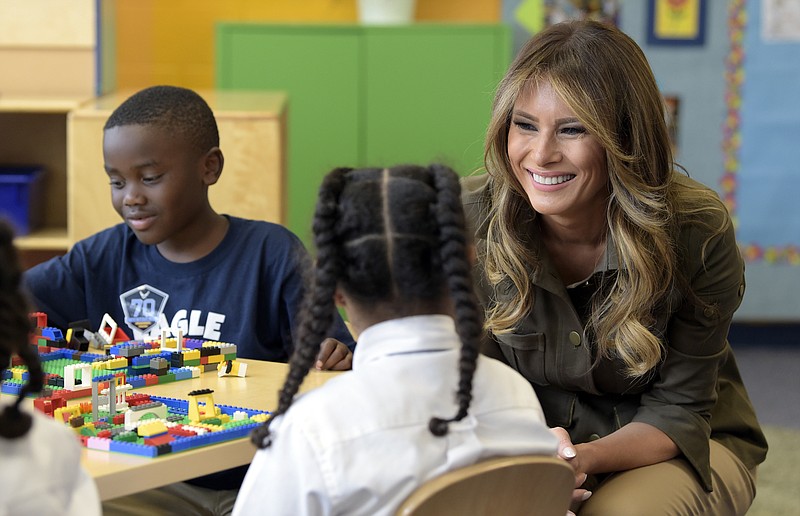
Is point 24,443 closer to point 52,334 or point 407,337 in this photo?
point 407,337

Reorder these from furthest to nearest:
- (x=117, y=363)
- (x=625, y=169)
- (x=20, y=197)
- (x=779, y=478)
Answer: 1. (x=20, y=197)
2. (x=779, y=478)
3. (x=625, y=169)
4. (x=117, y=363)

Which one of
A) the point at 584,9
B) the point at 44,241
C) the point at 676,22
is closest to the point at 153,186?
the point at 44,241

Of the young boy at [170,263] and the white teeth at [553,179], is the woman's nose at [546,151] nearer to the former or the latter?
the white teeth at [553,179]

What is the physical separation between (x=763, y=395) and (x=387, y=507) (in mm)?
3761

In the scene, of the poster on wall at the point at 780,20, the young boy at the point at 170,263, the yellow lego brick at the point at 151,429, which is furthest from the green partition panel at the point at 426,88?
the yellow lego brick at the point at 151,429

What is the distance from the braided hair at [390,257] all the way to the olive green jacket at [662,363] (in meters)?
0.61

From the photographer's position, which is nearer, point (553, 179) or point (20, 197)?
point (553, 179)

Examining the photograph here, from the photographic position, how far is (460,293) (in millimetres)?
1289

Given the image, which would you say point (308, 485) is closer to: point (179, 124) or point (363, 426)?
point (363, 426)

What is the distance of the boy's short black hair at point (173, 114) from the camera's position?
235 cm

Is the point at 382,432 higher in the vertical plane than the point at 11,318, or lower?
lower

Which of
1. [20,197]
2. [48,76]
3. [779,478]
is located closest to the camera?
[779,478]

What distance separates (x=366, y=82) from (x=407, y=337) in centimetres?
376

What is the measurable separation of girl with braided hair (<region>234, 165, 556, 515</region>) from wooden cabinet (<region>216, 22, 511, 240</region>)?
3555 millimetres
